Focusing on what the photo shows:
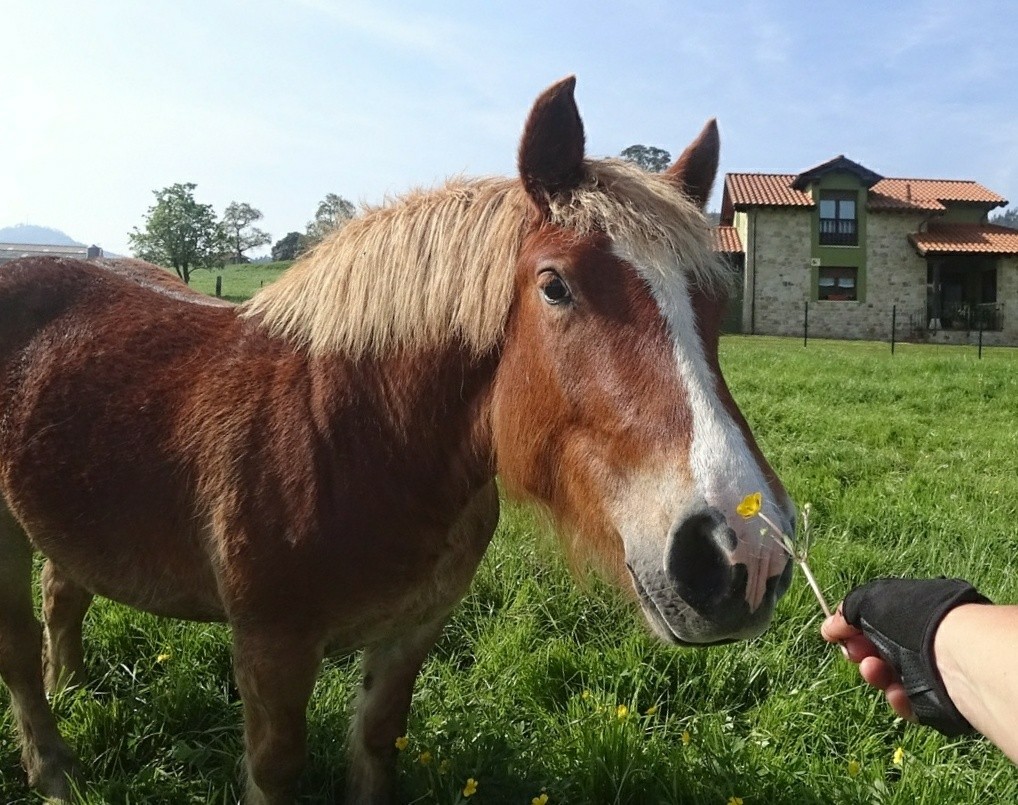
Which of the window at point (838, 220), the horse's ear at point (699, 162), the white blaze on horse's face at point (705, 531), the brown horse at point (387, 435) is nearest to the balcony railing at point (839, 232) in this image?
the window at point (838, 220)

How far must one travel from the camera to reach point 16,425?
100 inches

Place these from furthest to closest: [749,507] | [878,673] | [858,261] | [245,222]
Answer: [245,222], [858,261], [878,673], [749,507]

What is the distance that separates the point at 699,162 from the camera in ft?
7.67

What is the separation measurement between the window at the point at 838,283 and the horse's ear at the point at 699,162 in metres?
35.1

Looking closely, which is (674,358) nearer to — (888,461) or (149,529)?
(149,529)

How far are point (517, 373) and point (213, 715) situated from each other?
2159 mm

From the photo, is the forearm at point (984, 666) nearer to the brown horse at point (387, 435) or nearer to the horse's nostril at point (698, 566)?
the brown horse at point (387, 435)

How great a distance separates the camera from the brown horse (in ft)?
5.42

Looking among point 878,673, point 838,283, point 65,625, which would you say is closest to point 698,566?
point 878,673

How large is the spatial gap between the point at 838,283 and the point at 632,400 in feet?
121

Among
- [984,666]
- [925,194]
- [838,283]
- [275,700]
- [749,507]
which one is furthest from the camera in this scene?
[925,194]

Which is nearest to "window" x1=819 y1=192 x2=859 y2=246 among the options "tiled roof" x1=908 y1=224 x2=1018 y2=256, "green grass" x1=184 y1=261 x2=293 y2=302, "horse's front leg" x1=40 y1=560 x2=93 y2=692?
"tiled roof" x1=908 y1=224 x2=1018 y2=256

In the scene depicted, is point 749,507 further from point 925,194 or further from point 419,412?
point 925,194

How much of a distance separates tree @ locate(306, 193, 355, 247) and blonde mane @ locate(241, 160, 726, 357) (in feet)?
0.57
